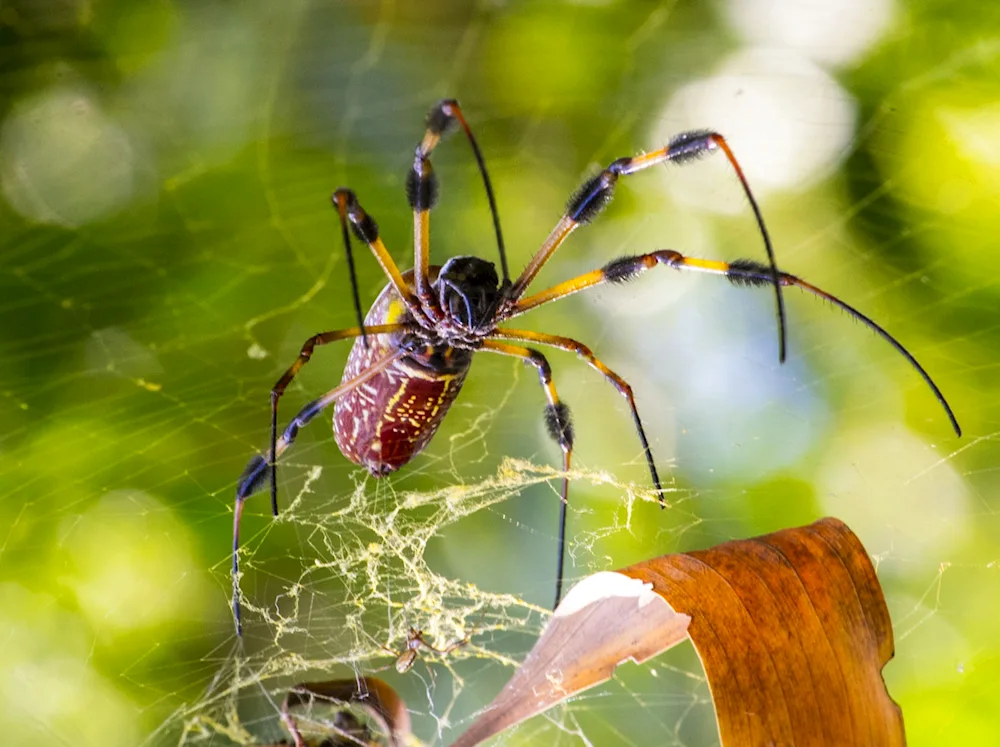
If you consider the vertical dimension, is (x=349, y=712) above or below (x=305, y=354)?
below

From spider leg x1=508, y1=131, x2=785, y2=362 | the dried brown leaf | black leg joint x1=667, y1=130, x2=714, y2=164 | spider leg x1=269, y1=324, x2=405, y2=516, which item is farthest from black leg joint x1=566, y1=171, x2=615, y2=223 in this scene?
the dried brown leaf

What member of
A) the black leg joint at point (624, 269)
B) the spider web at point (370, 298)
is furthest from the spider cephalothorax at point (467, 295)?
the spider web at point (370, 298)

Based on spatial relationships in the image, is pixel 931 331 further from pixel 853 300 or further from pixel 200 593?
pixel 200 593

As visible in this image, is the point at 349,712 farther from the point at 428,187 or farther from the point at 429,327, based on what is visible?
the point at 428,187

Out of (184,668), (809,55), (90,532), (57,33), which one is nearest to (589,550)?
(184,668)

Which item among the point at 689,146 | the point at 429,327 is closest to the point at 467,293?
the point at 429,327

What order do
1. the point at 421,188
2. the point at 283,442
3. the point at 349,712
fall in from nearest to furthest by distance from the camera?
the point at 349,712 → the point at 421,188 → the point at 283,442

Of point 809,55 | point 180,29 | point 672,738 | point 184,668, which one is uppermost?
Result: point 180,29

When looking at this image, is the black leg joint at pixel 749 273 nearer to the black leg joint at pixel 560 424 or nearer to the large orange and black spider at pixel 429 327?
the large orange and black spider at pixel 429 327
